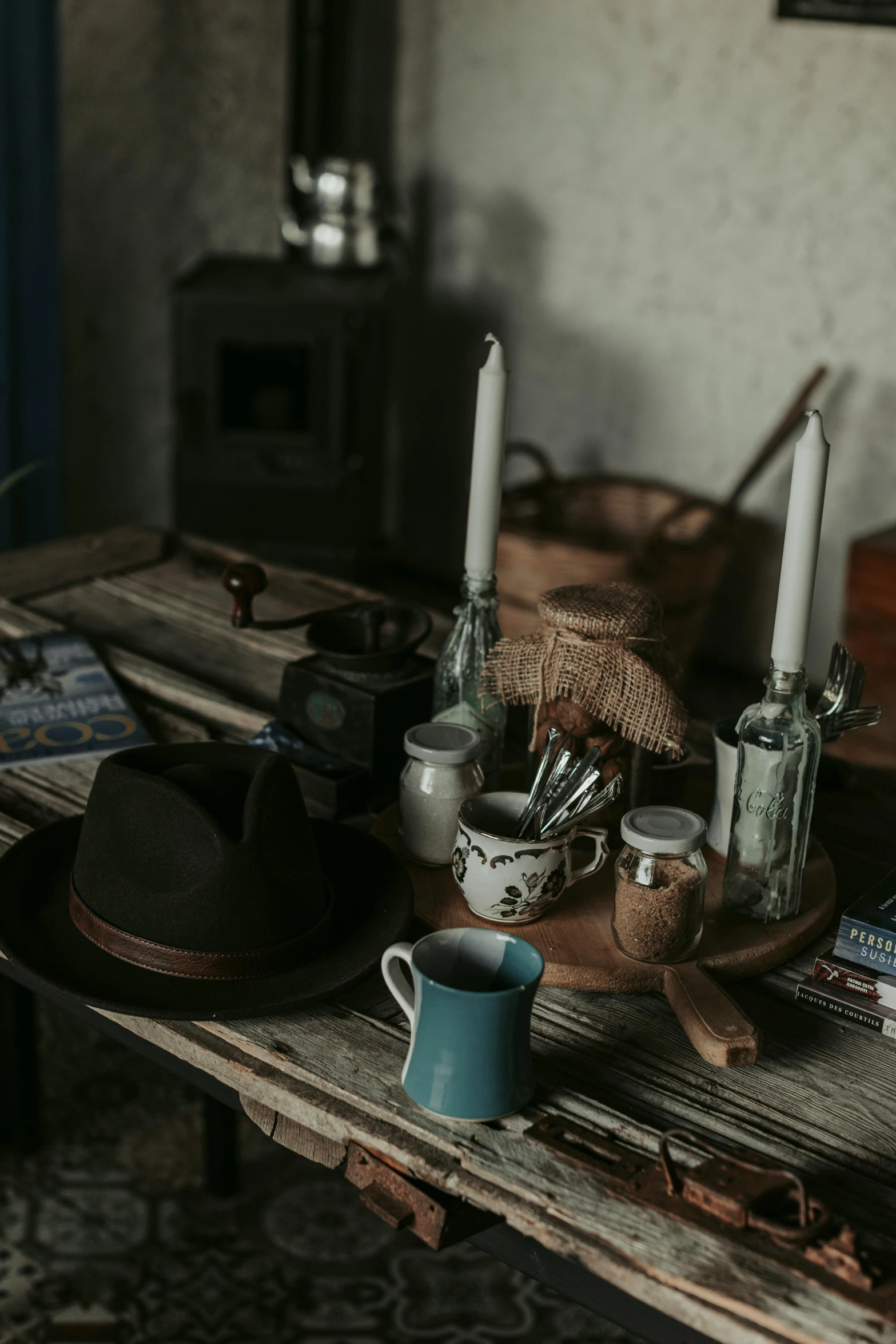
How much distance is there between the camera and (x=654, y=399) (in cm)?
350

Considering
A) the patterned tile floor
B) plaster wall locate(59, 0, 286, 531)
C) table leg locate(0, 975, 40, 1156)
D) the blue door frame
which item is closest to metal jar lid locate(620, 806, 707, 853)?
the patterned tile floor

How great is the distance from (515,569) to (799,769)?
82.8 inches

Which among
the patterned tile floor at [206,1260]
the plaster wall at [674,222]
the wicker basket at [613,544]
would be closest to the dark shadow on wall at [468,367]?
the plaster wall at [674,222]

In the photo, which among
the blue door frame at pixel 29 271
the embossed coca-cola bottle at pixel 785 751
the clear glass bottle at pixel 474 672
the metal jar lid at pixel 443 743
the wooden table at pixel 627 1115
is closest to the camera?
the wooden table at pixel 627 1115

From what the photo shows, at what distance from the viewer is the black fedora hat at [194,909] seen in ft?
3.01

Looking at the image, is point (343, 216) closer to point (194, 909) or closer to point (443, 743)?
point (443, 743)

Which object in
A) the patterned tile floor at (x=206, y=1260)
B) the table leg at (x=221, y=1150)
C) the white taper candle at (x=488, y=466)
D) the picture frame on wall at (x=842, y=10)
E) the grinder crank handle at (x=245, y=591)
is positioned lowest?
the patterned tile floor at (x=206, y=1260)

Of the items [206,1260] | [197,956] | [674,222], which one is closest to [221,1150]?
[206,1260]

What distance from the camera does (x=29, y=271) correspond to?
3047 mm

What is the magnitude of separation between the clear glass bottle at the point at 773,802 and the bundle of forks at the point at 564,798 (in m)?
0.11

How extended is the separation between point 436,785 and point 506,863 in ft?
0.38

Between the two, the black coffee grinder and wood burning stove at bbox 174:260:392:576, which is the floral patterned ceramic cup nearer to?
the black coffee grinder

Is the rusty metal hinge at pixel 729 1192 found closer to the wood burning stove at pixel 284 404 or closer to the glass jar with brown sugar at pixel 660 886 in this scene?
the glass jar with brown sugar at pixel 660 886

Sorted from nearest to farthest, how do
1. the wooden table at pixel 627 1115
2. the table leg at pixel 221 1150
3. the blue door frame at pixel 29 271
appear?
the wooden table at pixel 627 1115 → the table leg at pixel 221 1150 → the blue door frame at pixel 29 271
